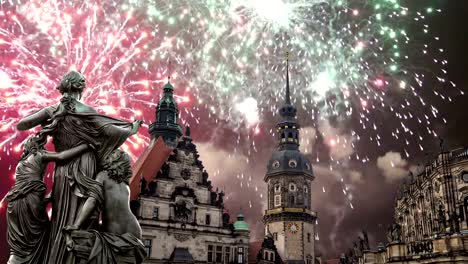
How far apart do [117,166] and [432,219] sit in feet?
138

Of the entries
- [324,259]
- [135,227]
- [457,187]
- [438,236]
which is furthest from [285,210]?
[135,227]

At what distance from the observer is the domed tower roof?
214ft

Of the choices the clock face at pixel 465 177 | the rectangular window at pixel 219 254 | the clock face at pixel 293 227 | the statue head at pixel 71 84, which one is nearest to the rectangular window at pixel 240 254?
the rectangular window at pixel 219 254

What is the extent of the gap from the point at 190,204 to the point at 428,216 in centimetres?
2415

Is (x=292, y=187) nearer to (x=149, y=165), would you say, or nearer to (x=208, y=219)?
(x=208, y=219)

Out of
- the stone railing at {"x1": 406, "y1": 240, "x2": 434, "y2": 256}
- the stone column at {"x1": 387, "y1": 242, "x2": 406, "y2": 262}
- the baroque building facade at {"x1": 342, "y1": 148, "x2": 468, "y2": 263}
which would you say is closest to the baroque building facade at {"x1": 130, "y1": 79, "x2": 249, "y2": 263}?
the baroque building facade at {"x1": 342, "y1": 148, "x2": 468, "y2": 263}

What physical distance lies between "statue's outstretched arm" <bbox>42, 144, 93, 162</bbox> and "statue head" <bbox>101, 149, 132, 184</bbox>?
33cm

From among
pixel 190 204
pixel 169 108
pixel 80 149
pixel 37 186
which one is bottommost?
pixel 37 186

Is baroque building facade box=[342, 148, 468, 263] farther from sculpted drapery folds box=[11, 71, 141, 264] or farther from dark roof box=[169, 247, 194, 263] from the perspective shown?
sculpted drapery folds box=[11, 71, 141, 264]

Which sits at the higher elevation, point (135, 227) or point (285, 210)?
point (285, 210)

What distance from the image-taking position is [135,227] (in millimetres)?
5984

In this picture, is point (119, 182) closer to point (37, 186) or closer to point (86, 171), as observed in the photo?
point (86, 171)

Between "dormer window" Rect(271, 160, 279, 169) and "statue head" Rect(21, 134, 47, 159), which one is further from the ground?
"dormer window" Rect(271, 160, 279, 169)

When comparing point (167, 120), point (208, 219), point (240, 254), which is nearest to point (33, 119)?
point (208, 219)
